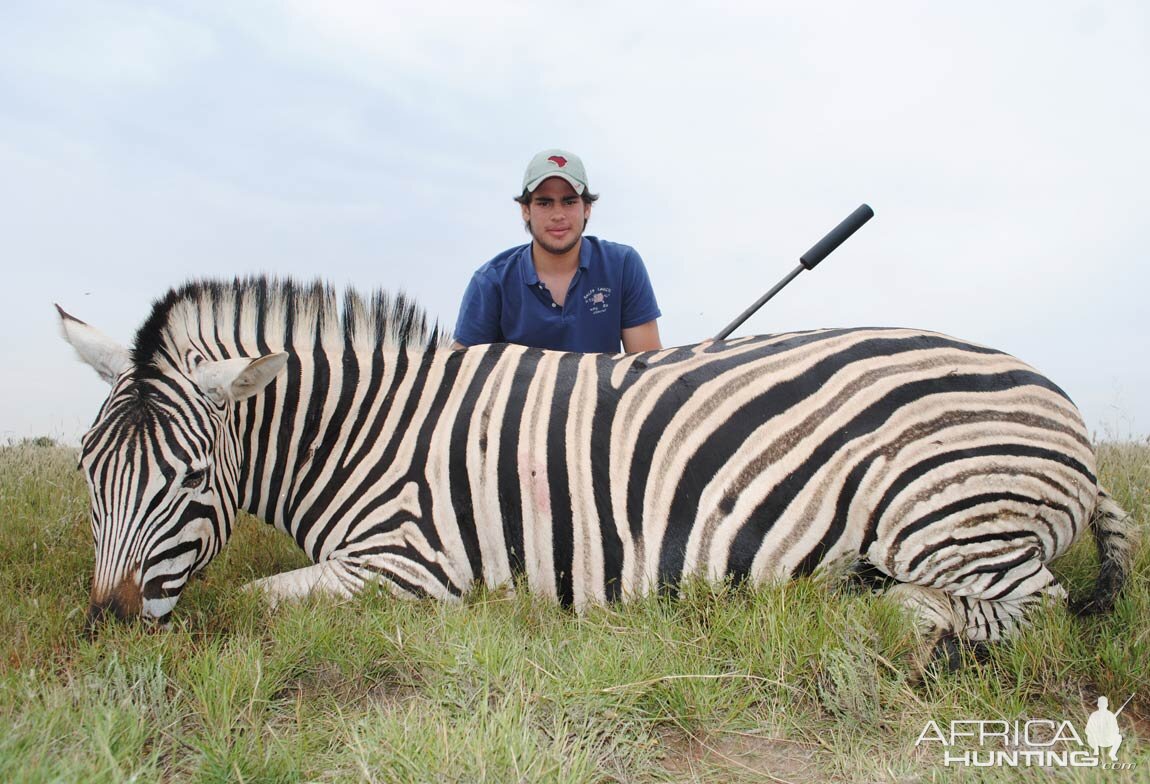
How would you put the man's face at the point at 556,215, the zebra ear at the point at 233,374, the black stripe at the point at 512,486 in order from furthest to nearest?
the man's face at the point at 556,215 → the black stripe at the point at 512,486 → the zebra ear at the point at 233,374

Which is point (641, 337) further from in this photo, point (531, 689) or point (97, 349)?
point (531, 689)

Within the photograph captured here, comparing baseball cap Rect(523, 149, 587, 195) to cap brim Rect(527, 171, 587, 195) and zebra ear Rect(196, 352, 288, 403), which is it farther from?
zebra ear Rect(196, 352, 288, 403)

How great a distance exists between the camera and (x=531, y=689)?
2.57 metres

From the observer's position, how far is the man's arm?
673 centimetres

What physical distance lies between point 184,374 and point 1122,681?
3.88 meters

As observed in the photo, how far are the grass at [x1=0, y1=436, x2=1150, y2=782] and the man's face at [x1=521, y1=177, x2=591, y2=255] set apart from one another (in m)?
3.33

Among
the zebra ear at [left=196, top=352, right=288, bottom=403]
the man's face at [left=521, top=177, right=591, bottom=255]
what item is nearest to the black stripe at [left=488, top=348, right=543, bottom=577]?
the zebra ear at [left=196, top=352, right=288, bottom=403]

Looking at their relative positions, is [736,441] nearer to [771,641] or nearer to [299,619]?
[771,641]

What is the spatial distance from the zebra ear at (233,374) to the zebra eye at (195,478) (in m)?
0.33

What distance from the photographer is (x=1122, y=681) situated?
2834 millimetres

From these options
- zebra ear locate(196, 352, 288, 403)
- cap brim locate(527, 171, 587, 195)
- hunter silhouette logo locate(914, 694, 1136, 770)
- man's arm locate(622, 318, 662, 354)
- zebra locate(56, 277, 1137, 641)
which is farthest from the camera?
man's arm locate(622, 318, 662, 354)

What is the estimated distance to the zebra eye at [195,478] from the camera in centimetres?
319

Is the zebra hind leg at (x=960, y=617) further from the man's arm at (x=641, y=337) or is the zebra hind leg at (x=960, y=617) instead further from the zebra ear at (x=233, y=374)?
the man's arm at (x=641, y=337)

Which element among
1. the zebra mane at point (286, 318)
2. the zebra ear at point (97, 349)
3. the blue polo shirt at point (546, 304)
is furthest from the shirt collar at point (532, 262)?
the zebra ear at point (97, 349)
